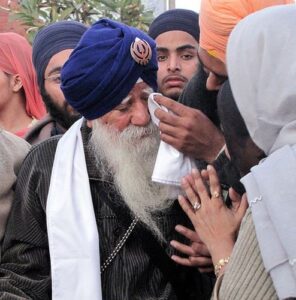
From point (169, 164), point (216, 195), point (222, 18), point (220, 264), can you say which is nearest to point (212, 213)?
point (216, 195)

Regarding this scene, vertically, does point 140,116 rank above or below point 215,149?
above

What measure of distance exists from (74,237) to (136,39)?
0.92 metres

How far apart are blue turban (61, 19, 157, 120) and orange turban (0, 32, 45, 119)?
171 centimetres

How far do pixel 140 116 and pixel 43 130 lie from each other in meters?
1.43

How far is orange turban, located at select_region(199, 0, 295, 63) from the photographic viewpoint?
2.71 meters

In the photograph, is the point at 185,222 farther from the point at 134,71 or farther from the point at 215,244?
the point at 134,71

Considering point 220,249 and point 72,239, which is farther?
point 72,239

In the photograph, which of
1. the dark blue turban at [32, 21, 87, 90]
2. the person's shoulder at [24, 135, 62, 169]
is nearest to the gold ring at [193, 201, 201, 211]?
the person's shoulder at [24, 135, 62, 169]

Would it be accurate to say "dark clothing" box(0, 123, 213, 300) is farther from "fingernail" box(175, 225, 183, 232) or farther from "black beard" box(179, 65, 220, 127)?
"black beard" box(179, 65, 220, 127)

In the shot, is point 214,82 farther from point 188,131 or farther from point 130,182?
point 130,182

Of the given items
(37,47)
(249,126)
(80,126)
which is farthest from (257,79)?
(37,47)

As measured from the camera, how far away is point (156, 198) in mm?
2684

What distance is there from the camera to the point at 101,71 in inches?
103

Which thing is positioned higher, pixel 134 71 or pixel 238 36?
pixel 238 36
